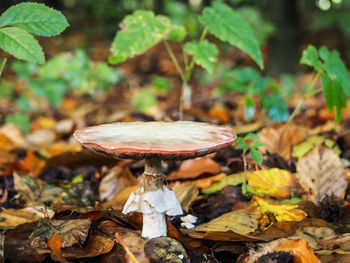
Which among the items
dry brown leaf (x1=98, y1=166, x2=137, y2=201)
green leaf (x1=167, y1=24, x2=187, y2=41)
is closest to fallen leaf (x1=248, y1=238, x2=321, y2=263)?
dry brown leaf (x1=98, y1=166, x2=137, y2=201)

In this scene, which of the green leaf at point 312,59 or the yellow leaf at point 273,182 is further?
the green leaf at point 312,59

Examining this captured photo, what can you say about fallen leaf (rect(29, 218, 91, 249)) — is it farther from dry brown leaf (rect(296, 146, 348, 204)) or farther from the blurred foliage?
the blurred foliage

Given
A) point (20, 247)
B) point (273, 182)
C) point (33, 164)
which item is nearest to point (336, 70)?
point (273, 182)

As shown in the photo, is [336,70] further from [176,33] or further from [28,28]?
[28,28]

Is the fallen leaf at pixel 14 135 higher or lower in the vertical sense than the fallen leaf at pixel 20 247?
lower

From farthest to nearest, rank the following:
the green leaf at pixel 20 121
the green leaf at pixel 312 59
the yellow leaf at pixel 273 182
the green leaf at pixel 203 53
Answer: the green leaf at pixel 20 121, the green leaf at pixel 203 53, the green leaf at pixel 312 59, the yellow leaf at pixel 273 182

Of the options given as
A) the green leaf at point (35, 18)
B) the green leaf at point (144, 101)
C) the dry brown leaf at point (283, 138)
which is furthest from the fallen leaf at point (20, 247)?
the green leaf at point (144, 101)

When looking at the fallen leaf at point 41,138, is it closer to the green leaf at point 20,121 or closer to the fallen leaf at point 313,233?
the green leaf at point 20,121
